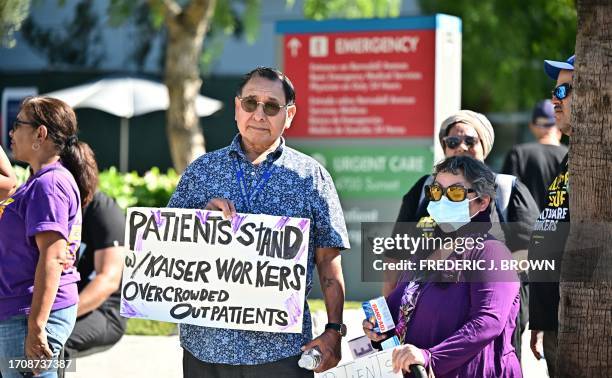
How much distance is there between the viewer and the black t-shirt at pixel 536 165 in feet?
27.5

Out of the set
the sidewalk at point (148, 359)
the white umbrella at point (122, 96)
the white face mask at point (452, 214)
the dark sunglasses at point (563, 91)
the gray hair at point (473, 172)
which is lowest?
the sidewalk at point (148, 359)

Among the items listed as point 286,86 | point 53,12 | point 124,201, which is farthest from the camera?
point 53,12

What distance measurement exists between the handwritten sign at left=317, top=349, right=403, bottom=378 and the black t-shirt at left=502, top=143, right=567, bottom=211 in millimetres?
4651

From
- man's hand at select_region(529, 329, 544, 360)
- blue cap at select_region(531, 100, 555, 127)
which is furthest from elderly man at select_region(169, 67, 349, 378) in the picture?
blue cap at select_region(531, 100, 555, 127)

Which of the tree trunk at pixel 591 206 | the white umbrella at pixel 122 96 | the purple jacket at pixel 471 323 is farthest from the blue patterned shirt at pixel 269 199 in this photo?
the white umbrella at pixel 122 96

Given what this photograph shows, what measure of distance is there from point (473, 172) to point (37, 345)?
6.44ft

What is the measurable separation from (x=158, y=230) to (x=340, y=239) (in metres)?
0.75

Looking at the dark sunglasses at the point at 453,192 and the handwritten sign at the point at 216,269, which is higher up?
the dark sunglasses at the point at 453,192

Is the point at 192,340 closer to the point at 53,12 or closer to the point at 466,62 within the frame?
the point at 466,62

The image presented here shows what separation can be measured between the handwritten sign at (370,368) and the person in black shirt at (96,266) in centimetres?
246

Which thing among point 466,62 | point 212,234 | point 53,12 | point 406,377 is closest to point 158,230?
point 212,234

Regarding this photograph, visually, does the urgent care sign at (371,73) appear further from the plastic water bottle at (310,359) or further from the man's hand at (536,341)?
the plastic water bottle at (310,359)

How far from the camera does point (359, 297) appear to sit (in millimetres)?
10469

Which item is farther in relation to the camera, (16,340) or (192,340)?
(16,340)
